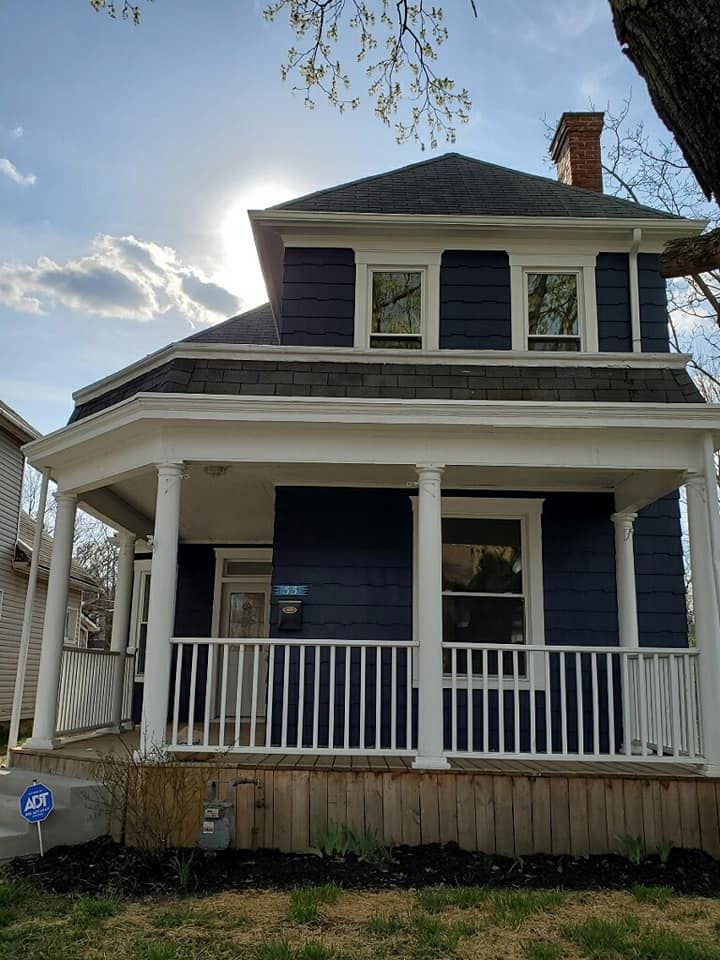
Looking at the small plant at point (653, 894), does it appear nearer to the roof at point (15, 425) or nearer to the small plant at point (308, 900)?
the small plant at point (308, 900)

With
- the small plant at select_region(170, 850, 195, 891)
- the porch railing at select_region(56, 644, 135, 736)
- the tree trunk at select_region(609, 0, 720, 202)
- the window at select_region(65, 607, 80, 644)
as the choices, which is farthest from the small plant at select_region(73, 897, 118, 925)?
the window at select_region(65, 607, 80, 644)

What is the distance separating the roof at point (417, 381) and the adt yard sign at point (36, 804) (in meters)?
3.13

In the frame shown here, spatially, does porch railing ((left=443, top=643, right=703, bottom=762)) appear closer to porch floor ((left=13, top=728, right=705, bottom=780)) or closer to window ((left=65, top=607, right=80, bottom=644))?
porch floor ((left=13, top=728, right=705, bottom=780))

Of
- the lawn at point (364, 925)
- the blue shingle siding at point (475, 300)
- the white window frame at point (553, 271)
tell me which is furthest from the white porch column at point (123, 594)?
the white window frame at point (553, 271)

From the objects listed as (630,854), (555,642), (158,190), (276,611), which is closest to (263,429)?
(276,611)

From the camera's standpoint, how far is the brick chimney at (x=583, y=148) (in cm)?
1080

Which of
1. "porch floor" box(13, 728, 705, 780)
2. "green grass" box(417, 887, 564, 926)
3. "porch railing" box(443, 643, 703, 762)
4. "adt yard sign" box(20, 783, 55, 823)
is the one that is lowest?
"green grass" box(417, 887, 564, 926)

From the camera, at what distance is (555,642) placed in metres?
7.87

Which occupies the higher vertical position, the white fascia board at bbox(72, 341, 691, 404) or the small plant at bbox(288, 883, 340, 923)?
the white fascia board at bbox(72, 341, 691, 404)

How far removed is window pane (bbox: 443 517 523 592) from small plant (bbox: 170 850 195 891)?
11.7 feet

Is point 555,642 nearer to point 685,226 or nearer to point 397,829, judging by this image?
point 397,829

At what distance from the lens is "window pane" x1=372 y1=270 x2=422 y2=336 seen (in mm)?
8891

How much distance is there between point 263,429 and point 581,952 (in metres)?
4.21

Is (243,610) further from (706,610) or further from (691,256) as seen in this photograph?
(691,256)
